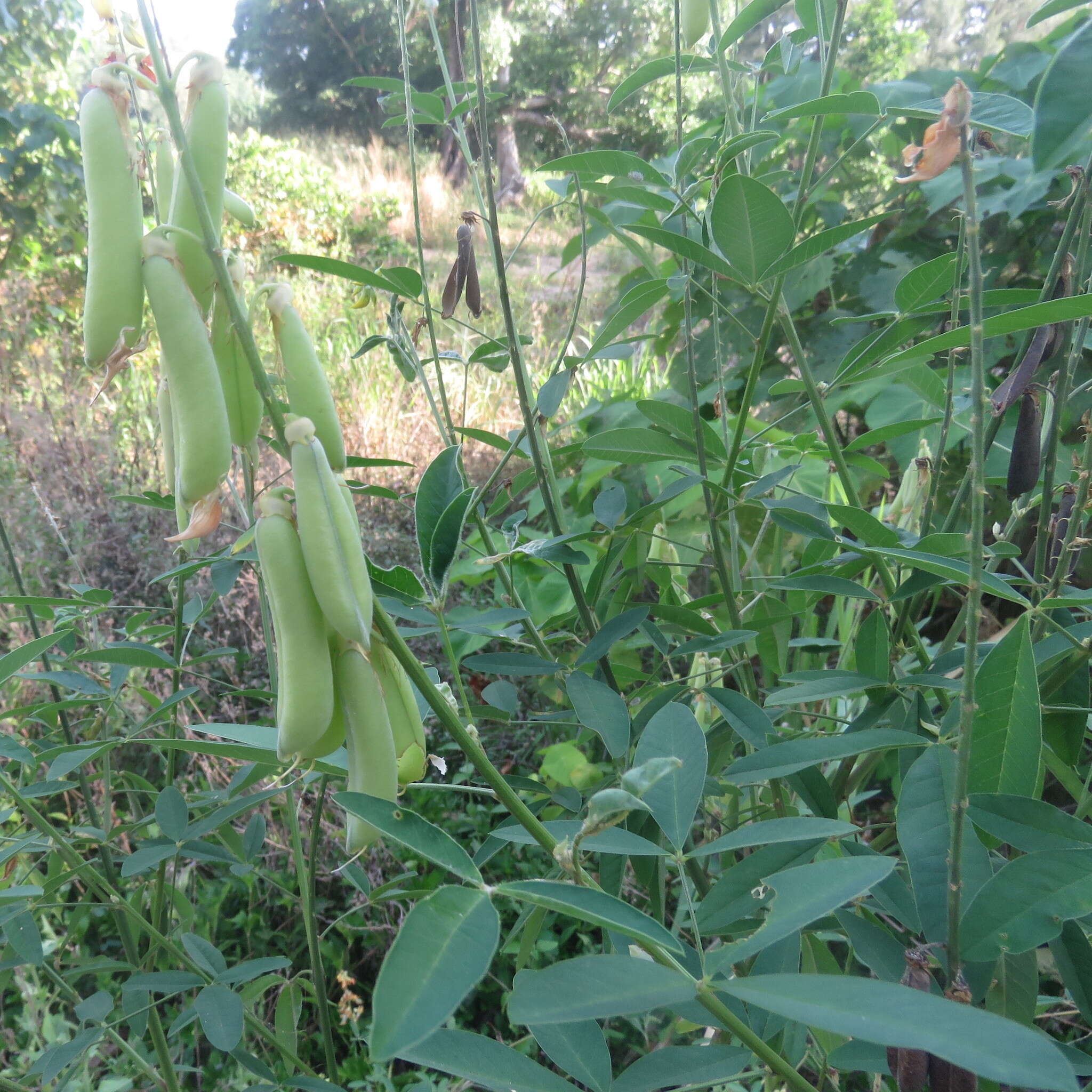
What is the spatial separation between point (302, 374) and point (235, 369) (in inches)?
1.6

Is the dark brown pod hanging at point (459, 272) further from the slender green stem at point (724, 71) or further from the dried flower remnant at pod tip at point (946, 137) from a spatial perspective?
the dried flower remnant at pod tip at point (946, 137)

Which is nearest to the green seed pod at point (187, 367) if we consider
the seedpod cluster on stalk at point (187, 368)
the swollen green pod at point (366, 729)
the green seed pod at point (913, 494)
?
the seedpod cluster on stalk at point (187, 368)

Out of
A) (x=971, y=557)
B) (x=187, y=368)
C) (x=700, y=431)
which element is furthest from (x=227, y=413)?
(x=700, y=431)

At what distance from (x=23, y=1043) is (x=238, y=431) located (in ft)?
5.02

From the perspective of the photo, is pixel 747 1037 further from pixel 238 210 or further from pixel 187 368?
pixel 238 210

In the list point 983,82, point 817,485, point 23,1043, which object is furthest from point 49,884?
point 983,82

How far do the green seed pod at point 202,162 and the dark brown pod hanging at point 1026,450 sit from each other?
53 centimetres

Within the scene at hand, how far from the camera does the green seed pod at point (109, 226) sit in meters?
0.31

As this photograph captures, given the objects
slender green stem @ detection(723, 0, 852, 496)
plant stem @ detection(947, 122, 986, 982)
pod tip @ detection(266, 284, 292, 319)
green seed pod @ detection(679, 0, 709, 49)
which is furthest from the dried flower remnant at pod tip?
green seed pod @ detection(679, 0, 709, 49)

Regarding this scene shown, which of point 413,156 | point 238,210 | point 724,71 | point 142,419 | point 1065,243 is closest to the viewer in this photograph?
point 238,210

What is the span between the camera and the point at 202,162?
13.0 inches

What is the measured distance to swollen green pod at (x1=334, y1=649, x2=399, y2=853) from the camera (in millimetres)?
323

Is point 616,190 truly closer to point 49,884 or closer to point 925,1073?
point 925,1073

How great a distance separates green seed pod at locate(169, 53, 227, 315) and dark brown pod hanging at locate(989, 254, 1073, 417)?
0.49 meters
